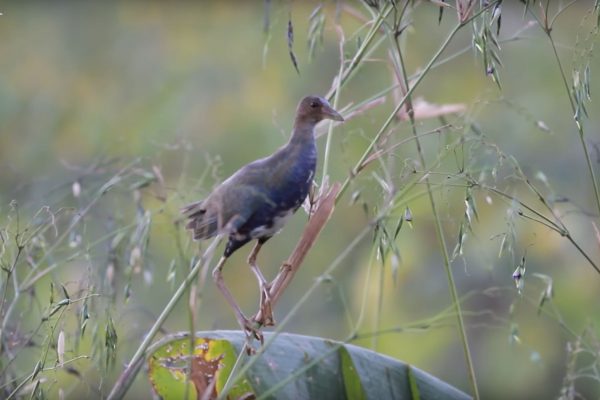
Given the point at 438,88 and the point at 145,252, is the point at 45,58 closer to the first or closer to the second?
the point at 438,88

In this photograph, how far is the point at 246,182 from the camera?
1922mm

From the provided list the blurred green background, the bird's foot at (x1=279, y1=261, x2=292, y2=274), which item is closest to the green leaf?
the bird's foot at (x1=279, y1=261, x2=292, y2=274)

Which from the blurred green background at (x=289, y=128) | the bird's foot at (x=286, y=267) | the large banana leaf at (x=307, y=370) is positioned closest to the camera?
the bird's foot at (x=286, y=267)

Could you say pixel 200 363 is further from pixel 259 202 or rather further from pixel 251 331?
pixel 259 202

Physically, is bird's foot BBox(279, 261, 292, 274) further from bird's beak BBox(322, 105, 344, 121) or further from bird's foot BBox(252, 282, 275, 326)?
bird's beak BBox(322, 105, 344, 121)

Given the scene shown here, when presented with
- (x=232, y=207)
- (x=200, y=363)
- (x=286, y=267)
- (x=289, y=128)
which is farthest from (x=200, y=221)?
(x=289, y=128)

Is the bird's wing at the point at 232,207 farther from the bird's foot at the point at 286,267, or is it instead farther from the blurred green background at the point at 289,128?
the blurred green background at the point at 289,128

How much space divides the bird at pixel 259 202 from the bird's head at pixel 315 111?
54 millimetres

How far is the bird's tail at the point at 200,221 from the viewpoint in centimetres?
189

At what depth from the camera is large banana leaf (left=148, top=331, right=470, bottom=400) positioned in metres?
2.01

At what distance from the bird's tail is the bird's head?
264mm

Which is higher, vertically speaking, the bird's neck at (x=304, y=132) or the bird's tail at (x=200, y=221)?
the bird's neck at (x=304, y=132)

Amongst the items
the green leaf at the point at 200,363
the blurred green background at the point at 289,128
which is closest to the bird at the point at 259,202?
the green leaf at the point at 200,363

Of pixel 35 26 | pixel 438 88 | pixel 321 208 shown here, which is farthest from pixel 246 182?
pixel 35 26
